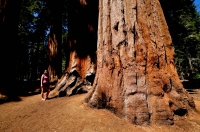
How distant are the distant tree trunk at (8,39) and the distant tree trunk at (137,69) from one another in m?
5.18

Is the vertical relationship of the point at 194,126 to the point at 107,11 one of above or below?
below

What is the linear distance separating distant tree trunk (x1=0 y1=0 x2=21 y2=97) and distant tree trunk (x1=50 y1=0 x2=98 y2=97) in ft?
8.79

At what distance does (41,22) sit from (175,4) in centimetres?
1479

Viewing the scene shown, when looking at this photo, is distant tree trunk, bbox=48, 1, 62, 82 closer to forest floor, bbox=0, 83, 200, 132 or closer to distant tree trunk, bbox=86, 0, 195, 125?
forest floor, bbox=0, 83, 200, 132

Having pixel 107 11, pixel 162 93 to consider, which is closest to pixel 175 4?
pixel 107 11

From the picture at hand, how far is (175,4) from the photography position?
44.6 feet

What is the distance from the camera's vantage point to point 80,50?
767cm

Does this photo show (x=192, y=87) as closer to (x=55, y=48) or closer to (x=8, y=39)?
(x=55, y=48)

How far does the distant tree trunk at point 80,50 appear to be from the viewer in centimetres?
718

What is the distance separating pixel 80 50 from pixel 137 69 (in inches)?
153

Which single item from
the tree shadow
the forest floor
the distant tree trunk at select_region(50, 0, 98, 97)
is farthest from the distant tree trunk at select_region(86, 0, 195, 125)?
the tree shadow

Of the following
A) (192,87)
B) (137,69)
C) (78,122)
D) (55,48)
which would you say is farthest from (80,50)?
(192,87)

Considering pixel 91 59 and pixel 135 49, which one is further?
pixel 91 59

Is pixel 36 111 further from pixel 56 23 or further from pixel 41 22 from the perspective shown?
pixel 41 22
